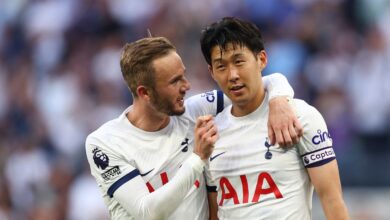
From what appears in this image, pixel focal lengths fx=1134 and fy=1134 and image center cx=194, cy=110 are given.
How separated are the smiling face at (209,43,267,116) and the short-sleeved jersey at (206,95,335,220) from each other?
187mm

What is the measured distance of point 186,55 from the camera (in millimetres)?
13188

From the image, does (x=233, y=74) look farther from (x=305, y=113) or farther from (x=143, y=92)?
(x=143, y=92)

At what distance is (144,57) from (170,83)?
0.71 ft

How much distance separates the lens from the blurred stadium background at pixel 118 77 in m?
11.7

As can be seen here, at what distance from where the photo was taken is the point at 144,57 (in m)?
6.66

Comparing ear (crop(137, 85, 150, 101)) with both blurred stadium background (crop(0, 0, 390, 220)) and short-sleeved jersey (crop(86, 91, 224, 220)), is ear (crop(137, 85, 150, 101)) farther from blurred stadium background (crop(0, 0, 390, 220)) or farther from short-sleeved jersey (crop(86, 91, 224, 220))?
blurred stadium background (crop(0, 0, 390, 220))

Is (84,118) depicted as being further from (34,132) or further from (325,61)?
(325,61)

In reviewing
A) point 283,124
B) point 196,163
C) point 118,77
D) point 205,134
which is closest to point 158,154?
point 196,163

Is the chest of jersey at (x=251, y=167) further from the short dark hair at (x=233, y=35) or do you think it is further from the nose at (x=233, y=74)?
the short dark hair at (x=233, y=35)

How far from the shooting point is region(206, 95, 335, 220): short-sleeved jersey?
6.21 m

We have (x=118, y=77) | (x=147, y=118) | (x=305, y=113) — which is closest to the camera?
(x=305, y=113)

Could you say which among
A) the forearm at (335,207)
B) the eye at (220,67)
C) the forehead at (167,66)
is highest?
the forehead at (167,66)

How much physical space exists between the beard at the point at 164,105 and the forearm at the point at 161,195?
0.40 meters

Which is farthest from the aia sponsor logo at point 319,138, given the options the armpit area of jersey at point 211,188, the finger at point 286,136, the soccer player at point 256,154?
the armpit area of jersey at point 211,188
